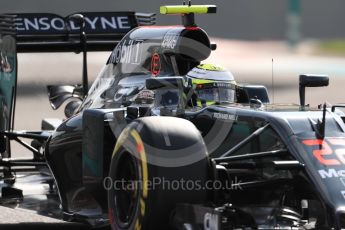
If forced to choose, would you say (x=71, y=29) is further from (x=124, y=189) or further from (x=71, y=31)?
(x=124, y=189)

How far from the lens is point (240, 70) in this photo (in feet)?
58.5

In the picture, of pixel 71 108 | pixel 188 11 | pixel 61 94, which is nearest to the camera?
pixel 188 11

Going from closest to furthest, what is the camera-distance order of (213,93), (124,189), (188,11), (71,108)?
(124,189) < (213,93) < (188,11) < (71,108)

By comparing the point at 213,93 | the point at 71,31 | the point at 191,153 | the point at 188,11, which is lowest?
the point at 191,153

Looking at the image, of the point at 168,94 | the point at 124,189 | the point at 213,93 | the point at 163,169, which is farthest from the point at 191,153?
the point at 213,93

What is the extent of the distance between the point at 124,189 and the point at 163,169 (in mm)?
637

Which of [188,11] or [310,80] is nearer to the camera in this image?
[310,80]

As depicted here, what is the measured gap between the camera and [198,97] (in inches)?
327

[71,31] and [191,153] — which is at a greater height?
[71,31]

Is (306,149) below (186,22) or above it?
below

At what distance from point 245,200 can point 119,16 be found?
4.05 m

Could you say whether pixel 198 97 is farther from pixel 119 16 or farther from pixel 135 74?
pixel 119 16

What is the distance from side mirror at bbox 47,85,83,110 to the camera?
11.0 meters

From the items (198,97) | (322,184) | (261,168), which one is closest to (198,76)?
(198,97)
